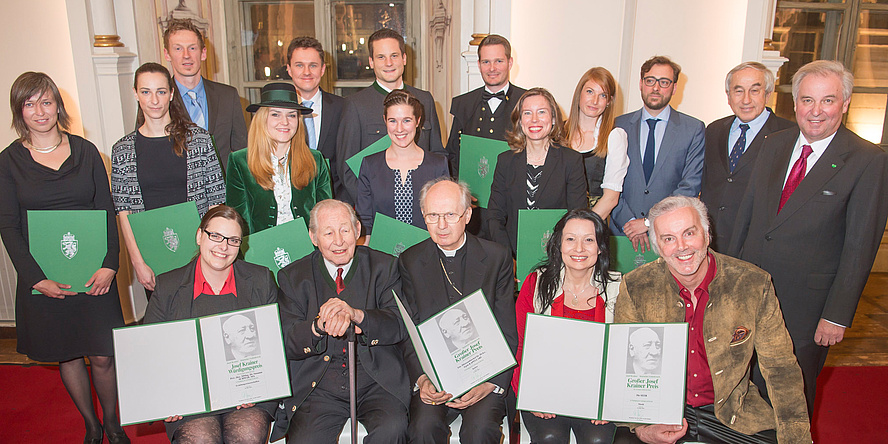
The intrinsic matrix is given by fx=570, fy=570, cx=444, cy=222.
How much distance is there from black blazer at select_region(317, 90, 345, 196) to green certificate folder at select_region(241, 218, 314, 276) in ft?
3.06

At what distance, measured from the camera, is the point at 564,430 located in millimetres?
2393

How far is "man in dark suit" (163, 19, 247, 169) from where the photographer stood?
348 centimetres

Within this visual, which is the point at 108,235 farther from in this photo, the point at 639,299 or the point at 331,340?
the point at 639,299

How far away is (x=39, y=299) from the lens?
289 cm

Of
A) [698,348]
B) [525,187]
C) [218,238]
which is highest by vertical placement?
[525,187]

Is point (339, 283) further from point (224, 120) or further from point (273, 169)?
point (224, 120)

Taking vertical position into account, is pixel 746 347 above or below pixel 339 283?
below

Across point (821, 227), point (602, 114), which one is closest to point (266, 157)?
point (602, 114)

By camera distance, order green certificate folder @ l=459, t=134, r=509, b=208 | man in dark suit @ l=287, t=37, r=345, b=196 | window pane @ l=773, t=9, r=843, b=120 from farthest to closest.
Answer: window pane @ l=773, t=9, r=843, b=120 < man in dark suit @ l=287, t=37, r=345, b=196 < green certificate folder @ l=459, t=134, r=509, b=208

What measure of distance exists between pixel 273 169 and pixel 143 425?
1.67 meters

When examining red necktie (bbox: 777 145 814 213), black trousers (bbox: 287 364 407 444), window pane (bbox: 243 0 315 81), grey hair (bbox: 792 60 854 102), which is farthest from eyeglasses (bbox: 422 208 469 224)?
window pane (bbox: 243 0 315 81)

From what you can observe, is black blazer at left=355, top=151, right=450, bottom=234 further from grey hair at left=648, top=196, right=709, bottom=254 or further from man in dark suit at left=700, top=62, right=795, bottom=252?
man in dark suit at left=700, top=62, right=795, bottom=252

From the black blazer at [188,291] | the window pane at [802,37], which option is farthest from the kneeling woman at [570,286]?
the window pane at [802,37]

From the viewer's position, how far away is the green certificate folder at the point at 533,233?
2.99 metres
